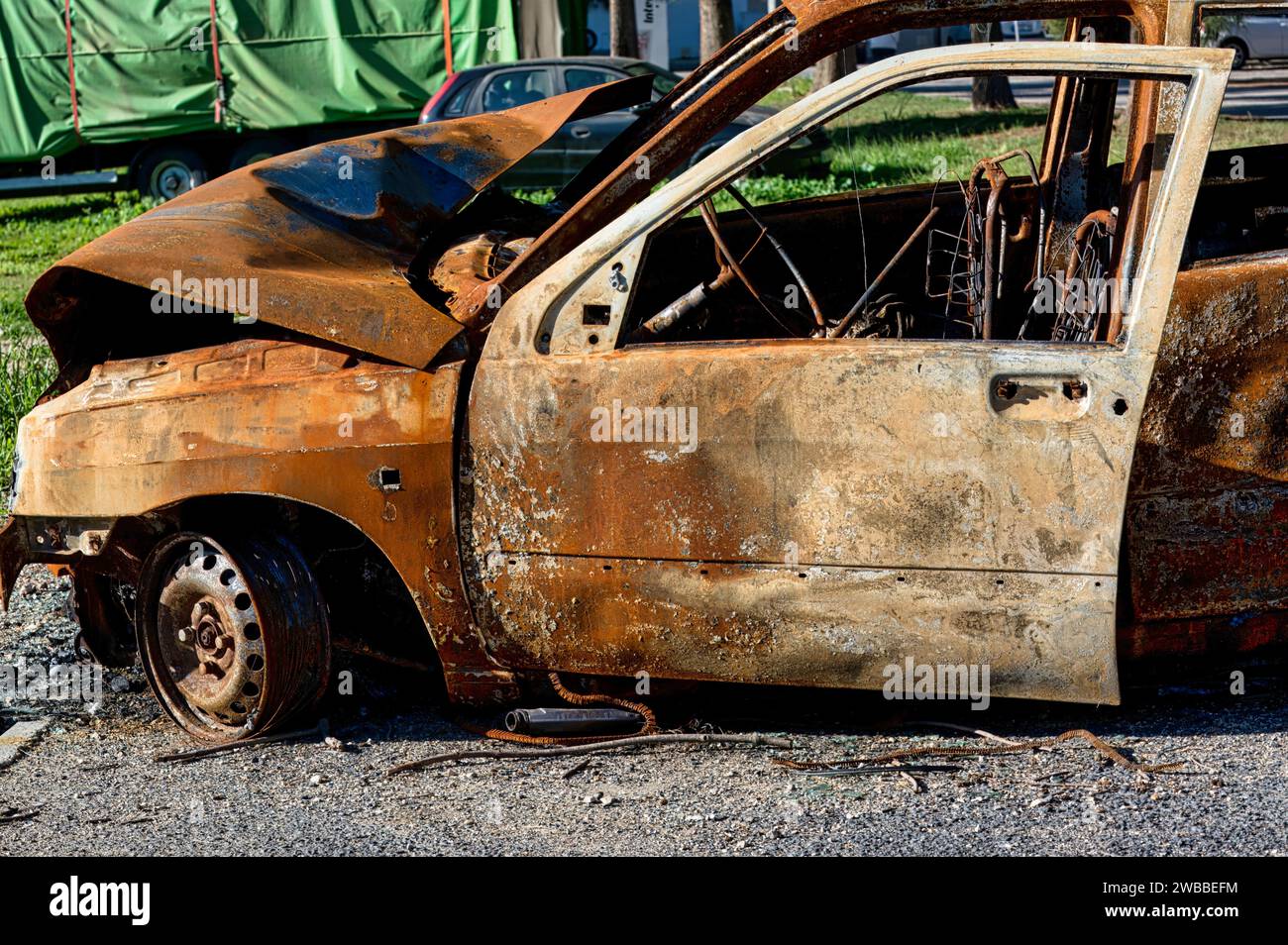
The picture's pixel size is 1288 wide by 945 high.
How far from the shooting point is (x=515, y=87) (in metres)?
14.8

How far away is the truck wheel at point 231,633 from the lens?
3.96m

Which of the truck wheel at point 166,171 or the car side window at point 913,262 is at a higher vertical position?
the truck wheel at point 166,171

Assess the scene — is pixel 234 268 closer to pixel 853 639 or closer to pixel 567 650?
pixel 567 650

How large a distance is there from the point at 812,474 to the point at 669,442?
359 mm

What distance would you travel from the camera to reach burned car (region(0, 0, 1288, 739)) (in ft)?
11.3

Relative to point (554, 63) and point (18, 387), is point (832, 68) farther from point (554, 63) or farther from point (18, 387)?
point (18, 387)

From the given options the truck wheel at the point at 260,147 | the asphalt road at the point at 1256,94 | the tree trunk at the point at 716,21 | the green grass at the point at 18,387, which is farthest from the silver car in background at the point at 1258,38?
the green grass at the point at 18,387

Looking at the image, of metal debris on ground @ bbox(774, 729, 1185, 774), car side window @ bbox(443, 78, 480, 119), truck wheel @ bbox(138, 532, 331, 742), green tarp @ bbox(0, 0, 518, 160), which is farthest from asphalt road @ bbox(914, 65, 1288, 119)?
truck wheel @ bbox(138, 532, 331, 742)

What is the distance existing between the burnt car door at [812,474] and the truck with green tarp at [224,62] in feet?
43.6

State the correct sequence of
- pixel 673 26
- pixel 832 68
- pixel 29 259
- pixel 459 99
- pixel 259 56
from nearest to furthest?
pixel 29 259, pixel 459 99, pixel 259 56, pixel 832 68, pixel 673 26

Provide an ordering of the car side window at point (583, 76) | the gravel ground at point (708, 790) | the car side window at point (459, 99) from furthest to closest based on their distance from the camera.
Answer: the car side window at point (583, 76) → the car side window at point (459, 99) → the gravel ground at point (708, 790)

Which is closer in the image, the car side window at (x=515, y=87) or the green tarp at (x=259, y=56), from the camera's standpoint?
the car side window at (x=515, y=87)

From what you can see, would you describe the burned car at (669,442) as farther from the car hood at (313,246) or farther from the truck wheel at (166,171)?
the truck wheel at (166,171)

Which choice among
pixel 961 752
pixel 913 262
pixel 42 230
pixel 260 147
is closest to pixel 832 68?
pixel 260 147
